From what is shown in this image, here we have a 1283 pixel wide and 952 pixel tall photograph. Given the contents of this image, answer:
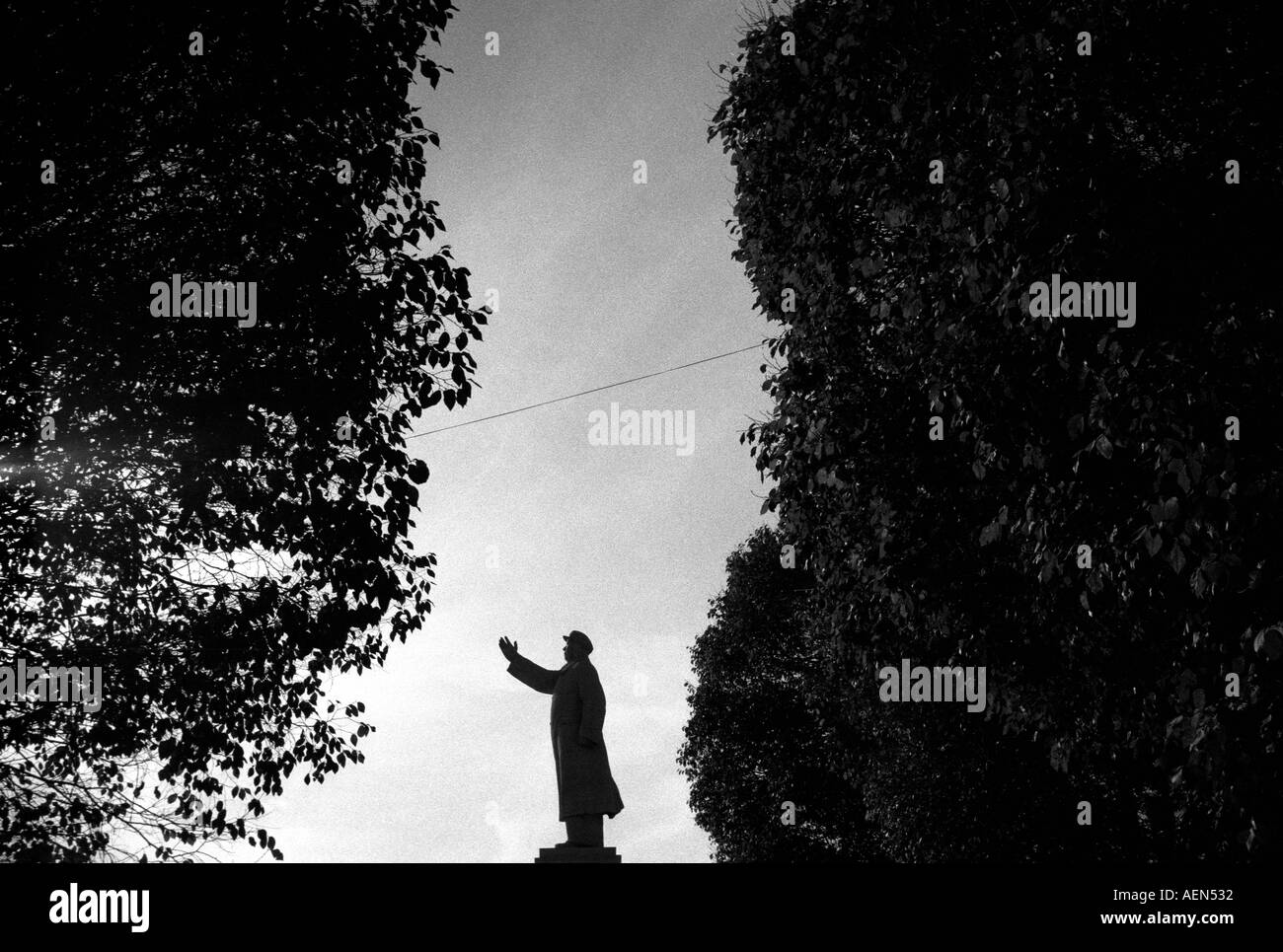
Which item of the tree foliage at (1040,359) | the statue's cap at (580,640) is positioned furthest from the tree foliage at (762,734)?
the tree foliage at (1040,359)

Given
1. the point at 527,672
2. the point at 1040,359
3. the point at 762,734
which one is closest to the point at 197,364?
the point at 527,672

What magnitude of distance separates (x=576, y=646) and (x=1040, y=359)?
5.96 metres

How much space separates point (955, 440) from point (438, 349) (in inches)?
211

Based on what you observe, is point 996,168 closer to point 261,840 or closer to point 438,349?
point 438,349

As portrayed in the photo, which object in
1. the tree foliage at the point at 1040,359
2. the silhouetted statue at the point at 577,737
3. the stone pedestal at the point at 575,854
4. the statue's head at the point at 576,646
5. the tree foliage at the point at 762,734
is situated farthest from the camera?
the tree foliage at the point at 762,734

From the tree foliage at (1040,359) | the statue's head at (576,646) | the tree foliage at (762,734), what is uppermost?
the tree foliage at (1040,359)

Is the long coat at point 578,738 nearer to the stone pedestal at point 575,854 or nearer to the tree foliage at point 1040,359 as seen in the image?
the stone pedestal at point 575,854

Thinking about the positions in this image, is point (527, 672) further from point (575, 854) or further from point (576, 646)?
point (575, 854)

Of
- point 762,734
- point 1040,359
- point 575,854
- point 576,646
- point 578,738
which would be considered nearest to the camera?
point 1040,359

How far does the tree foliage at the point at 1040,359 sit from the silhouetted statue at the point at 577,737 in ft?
9.25

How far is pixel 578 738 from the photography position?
11.6 metres

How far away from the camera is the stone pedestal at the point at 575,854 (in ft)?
34.9

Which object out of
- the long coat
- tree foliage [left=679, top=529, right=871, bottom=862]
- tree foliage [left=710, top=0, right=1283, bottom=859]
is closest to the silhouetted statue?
the long coat
